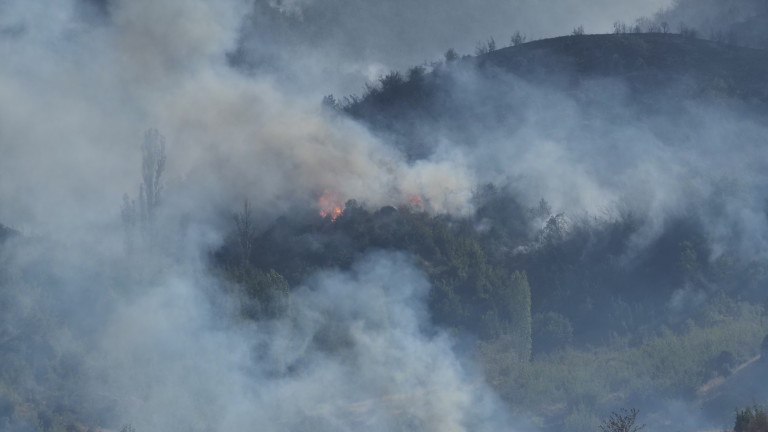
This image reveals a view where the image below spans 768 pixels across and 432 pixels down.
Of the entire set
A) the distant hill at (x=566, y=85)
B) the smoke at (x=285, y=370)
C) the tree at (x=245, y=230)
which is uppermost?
the distant hill at (x=566, y=85)

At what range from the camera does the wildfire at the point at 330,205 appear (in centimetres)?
7706

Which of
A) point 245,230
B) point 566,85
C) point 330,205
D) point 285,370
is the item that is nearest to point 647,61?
point 566,85

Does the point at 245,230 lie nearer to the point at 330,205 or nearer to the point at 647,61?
the point at 330,205

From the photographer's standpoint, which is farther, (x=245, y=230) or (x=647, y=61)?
(x=647, y=61)

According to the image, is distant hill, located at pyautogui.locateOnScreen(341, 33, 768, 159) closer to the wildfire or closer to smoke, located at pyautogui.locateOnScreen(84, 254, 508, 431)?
the wildfire

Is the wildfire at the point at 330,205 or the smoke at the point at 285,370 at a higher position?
the wildfire at the point at 330,205

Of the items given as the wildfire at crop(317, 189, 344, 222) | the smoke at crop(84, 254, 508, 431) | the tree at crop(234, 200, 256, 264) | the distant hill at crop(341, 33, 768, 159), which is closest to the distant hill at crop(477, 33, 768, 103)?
the distant hill at crop(341, 33, 768, 159)

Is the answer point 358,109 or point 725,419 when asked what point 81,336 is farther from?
point 358,109

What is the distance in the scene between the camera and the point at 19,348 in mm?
50906

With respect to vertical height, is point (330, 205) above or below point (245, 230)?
above

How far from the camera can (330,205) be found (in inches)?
3091

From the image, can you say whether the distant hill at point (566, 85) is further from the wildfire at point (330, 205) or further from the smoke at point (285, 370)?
the smoke at point (285, 370)

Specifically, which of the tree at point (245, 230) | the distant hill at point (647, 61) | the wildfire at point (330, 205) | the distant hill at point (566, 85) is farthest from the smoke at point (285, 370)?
the distant hill at point (647, 61)

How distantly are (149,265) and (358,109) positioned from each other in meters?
52.5
